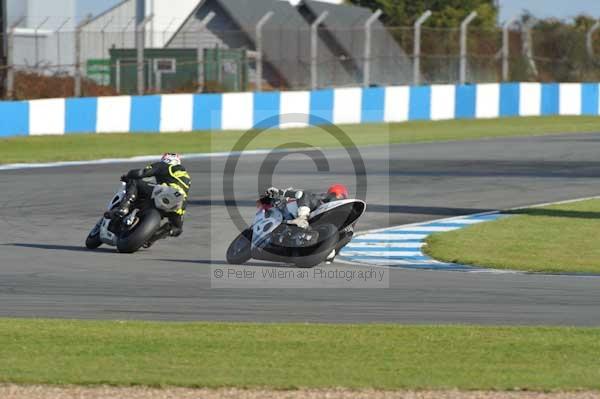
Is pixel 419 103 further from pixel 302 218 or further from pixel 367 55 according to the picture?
pixel 302 218

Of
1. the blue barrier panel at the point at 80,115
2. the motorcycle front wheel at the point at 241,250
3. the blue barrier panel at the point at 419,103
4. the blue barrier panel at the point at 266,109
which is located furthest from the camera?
the blue barrier panel at the point at 419,103

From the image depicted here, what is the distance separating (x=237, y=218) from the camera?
16.3m

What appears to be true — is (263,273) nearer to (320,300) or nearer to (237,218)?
(320,300)

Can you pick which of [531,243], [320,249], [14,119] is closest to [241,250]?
[320,249]

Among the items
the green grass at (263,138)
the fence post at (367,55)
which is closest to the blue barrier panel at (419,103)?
the green grass at (263,138)

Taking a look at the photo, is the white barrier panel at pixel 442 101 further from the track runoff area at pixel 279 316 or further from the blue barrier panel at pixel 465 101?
the track runoff area at pixel 279 316

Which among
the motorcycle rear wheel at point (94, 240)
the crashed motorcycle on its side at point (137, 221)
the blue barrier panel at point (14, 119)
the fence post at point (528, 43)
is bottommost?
the motorcycle rear wheel at point (94, 240)

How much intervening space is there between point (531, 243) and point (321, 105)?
18.7 m

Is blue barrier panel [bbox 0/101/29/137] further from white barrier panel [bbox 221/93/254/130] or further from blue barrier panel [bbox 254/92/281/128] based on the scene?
blue barrier panel [bbox 254/92/281/128]

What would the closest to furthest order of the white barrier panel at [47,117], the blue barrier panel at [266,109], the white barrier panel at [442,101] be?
1. the white barrier panel at [47,117]
2. the blue barrier panel at [266,109]
3. the white barrier panel at [442,101]

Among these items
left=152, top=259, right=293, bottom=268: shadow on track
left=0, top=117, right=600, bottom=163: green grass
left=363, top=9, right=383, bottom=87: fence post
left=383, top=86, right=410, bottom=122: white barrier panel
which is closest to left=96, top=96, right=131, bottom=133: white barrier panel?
left=0, top=117, right=600, bottom=163: green grass

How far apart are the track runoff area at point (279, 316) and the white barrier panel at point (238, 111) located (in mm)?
12363

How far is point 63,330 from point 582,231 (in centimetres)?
809

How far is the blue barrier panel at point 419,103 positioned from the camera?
1383 inches
